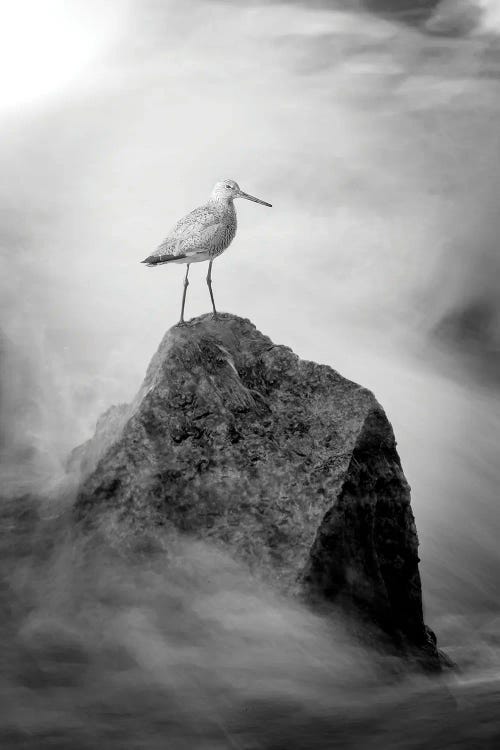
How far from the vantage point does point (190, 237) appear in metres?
9.54

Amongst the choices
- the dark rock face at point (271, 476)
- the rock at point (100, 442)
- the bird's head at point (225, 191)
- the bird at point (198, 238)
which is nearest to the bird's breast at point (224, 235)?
the bird at point (198, 238)

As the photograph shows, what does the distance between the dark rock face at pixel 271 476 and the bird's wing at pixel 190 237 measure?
2.84ft

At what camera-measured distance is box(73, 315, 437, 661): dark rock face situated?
8164 millimetres

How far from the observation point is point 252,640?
8.02 m

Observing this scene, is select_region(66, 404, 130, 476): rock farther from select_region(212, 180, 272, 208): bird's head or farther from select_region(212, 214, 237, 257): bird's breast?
select_region(212, 180, 272, 208): bird's head

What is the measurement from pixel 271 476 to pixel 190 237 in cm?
248

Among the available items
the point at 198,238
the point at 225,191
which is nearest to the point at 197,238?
the point at 198,238

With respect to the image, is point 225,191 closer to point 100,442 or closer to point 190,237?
point 190,237

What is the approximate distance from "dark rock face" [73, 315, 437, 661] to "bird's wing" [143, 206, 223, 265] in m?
0.87

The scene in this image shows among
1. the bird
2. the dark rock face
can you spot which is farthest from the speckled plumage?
the dark rock face

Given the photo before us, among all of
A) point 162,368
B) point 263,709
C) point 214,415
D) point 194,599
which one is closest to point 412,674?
point 263,709

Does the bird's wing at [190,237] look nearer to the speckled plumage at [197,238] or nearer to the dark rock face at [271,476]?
the speckled plumage at [197,238]

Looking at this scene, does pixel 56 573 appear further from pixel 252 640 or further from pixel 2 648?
pixel 252 640

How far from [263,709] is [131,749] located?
1.07m
